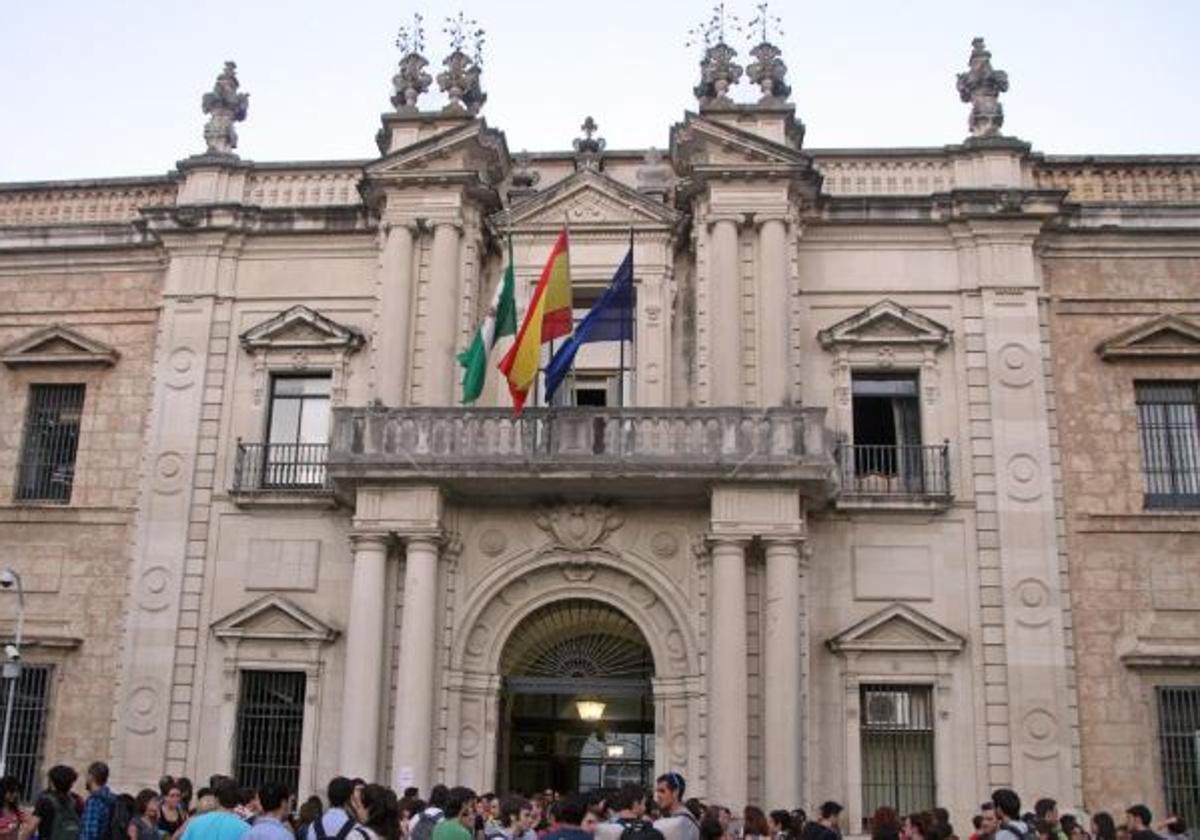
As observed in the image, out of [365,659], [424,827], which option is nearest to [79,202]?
[365,659]

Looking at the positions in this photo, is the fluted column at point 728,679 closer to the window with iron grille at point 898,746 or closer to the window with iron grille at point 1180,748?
the window with iron grille at point 898,746

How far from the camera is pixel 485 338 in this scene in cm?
1958

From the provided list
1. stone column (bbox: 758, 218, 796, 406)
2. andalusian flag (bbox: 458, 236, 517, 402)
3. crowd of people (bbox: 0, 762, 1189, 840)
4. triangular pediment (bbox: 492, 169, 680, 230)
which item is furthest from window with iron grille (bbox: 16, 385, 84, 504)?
stone column (bbox: 758, 218, 796, 406)

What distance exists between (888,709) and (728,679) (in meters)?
2.95

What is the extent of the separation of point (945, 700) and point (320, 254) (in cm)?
1274

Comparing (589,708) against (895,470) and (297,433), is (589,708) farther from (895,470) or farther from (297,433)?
(297,433)

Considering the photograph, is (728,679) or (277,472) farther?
(277,472)

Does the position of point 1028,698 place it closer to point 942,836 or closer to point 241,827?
point 942,836

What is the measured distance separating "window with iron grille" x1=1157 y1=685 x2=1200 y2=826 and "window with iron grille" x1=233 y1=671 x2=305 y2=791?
13079 millimetres

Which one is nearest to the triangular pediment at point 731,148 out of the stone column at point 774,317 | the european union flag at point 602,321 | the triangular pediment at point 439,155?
the stone column at point 774,317

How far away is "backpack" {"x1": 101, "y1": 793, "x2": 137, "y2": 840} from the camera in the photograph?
33.2ft

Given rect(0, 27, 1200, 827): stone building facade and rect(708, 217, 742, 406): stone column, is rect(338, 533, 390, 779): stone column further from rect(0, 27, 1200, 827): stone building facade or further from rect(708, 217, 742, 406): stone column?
rect(708, 217, 742, 406): stone column

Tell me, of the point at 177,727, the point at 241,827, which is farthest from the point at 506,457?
the point at 241,827

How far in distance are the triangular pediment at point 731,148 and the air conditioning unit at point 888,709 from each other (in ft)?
27.8
